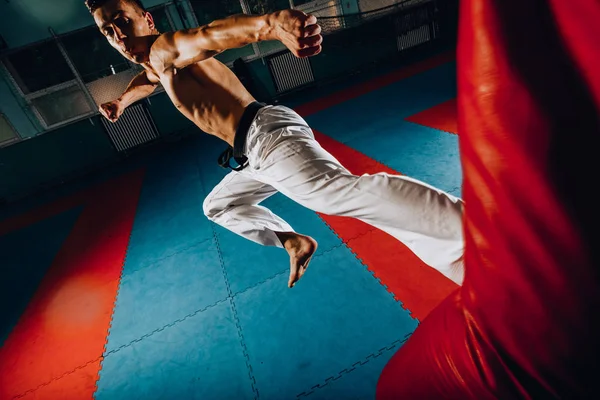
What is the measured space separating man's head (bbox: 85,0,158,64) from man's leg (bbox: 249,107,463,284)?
3.36 ft

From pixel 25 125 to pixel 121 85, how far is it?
2681 millimetres

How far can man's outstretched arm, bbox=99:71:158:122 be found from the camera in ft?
8.63

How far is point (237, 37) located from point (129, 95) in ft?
5.79

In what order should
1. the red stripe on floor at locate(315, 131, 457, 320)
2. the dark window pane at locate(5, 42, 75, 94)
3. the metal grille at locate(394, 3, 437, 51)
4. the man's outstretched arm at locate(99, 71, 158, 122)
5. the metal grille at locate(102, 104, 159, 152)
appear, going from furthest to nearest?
the metal grille at locate(394, 3, 437, 51) < the metal grille at locate(102, 104, 159, 152) < the dark window pane at locate(5, 42, 75, 94) < the man's outstretched arm at locate(99, 71, 158, 122) < the red stripe on floor at locate(315, 131, 457, 320)

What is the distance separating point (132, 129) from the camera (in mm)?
9305

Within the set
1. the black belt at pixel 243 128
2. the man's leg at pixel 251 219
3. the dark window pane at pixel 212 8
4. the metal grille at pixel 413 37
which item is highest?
the dark window pane at pixel 212 8

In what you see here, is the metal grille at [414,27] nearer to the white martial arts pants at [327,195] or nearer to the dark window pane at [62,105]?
the dark window pane at [62,105]

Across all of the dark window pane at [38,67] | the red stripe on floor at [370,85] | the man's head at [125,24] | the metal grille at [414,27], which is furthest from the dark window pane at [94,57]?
the metal grille at [414,27]

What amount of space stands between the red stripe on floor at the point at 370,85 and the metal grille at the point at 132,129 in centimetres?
460

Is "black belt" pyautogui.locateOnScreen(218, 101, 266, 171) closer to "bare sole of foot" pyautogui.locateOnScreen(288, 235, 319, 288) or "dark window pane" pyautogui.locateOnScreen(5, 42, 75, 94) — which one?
"bare sole of foot" pyautogui.locateOnScreen(288, 235, 319, 288)

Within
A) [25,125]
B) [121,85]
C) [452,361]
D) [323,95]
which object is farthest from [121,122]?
[452,361]

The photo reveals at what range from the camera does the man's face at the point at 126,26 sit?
6.77ft

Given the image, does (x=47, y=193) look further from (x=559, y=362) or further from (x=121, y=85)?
(x=559, y=362)

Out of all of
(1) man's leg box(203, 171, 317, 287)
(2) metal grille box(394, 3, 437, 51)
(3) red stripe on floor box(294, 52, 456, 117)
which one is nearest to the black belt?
(1) man's leg box(203, 171, 317, 287)
